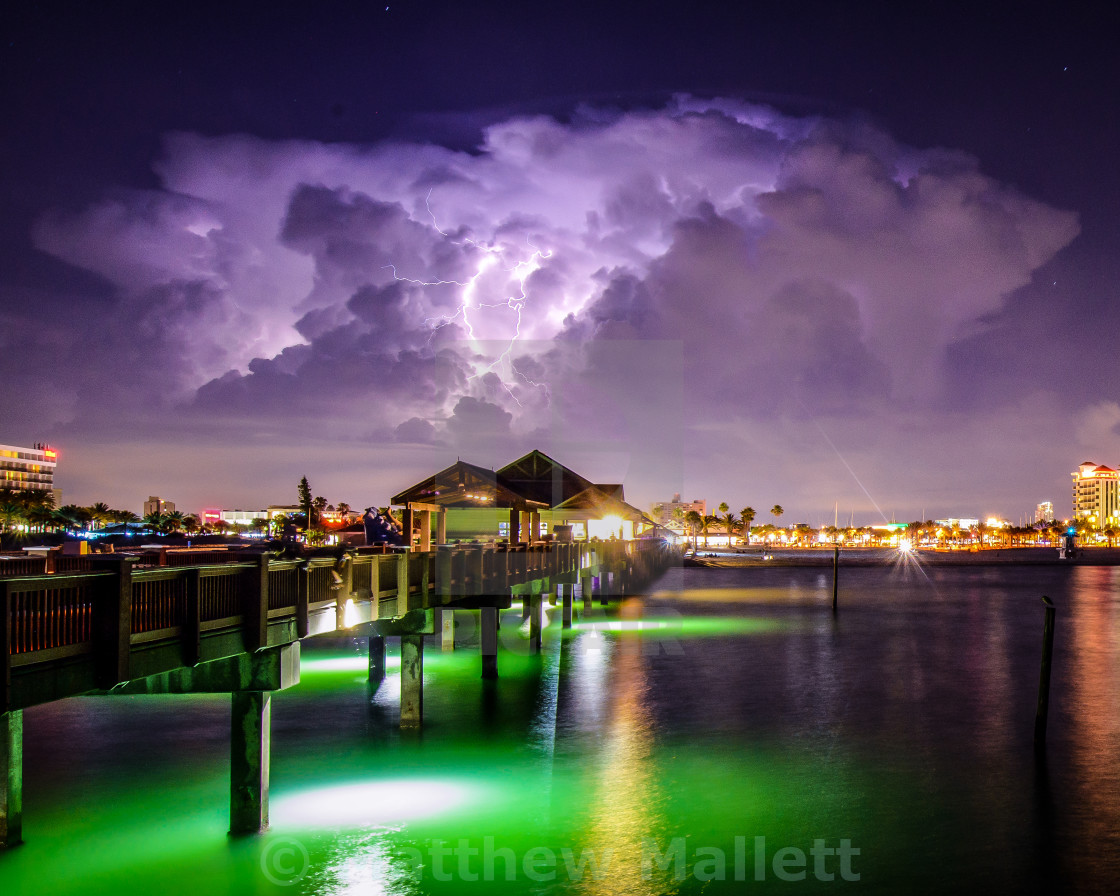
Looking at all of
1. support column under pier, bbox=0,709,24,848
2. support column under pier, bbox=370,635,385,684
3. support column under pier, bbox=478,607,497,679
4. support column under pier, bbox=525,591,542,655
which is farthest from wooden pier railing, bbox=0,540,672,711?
support column under pier, bbox=525,591,542,655

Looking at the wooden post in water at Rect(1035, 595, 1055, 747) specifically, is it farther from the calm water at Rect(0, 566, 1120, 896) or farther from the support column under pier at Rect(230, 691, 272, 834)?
the support column under pier at Rect(230, 691, 272, 834)

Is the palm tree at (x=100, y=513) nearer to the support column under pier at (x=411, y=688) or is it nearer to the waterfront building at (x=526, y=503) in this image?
the waterfront building at (x=526, y=503)

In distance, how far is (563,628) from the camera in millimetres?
57719

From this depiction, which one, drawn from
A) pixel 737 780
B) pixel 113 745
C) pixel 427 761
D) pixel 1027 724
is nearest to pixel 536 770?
pixel 427 761

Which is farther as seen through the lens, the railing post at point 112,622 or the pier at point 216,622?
the railing post at point 112,622

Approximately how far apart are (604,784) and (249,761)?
29.1ft

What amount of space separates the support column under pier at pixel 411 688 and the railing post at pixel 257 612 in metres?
12.1

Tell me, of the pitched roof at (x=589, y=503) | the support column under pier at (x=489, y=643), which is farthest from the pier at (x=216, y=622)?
the pitched roof at (x=589, y=503)

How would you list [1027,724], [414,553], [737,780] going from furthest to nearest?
[1027,724] < [414,553] < [737,780]

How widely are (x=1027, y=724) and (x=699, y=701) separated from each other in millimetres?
10468

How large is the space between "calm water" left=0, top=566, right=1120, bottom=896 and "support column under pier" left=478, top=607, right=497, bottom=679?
78cm

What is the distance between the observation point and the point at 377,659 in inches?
1318

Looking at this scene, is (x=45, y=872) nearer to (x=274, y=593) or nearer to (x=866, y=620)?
(x=274, y=593)

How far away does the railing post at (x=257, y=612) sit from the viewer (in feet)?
51.2
